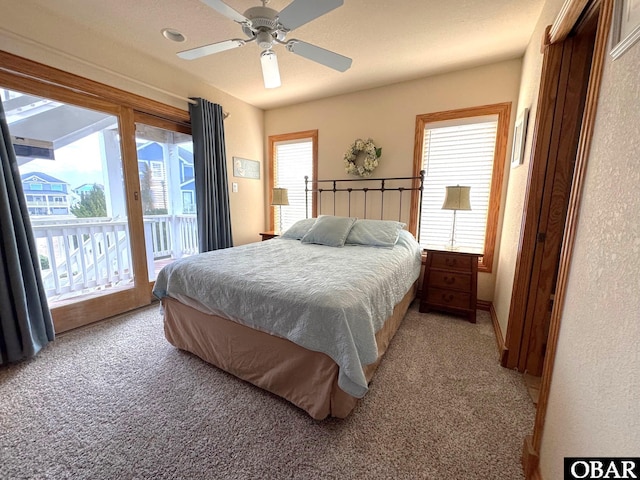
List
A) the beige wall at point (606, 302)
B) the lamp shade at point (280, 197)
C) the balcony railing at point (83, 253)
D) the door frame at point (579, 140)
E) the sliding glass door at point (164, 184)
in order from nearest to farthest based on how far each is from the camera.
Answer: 1. the beige wall at point (606, 302)
2. the door frame at point (579, 140)
3. the balcony railing at point (83, 253)
4. the sliding glass door at point (164, 184)
5. the lamp shade at point (280, 197)

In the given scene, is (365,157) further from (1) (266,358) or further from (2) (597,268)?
(2) (597,268)

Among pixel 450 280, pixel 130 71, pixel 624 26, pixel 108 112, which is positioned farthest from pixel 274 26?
pixel 450 280

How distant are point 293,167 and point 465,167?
2.34 metres

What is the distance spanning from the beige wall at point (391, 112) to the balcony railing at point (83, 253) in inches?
100

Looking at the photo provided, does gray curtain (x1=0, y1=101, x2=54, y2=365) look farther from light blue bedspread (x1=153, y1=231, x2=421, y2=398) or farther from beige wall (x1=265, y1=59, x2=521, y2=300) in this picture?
→ beige wall (x1=265, y1=59, x2=521, y2=300)

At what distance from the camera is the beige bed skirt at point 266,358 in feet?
4.53

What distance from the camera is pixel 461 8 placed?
1.91m

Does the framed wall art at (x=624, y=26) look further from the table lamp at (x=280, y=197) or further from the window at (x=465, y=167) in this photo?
the table lamp at (x=280, y=197)

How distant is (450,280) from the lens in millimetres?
2656

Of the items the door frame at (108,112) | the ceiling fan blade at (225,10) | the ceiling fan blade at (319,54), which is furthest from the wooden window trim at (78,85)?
the ceiling fan blade at (319,54)

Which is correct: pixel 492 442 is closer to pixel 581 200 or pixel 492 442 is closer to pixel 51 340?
pixel 581 200

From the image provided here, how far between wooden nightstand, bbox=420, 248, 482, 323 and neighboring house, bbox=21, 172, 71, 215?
12.0ft

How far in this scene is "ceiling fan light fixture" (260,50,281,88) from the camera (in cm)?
191

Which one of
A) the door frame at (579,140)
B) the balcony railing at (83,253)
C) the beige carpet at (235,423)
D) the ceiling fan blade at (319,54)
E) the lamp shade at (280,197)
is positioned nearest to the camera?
the door frame at (579,140)
